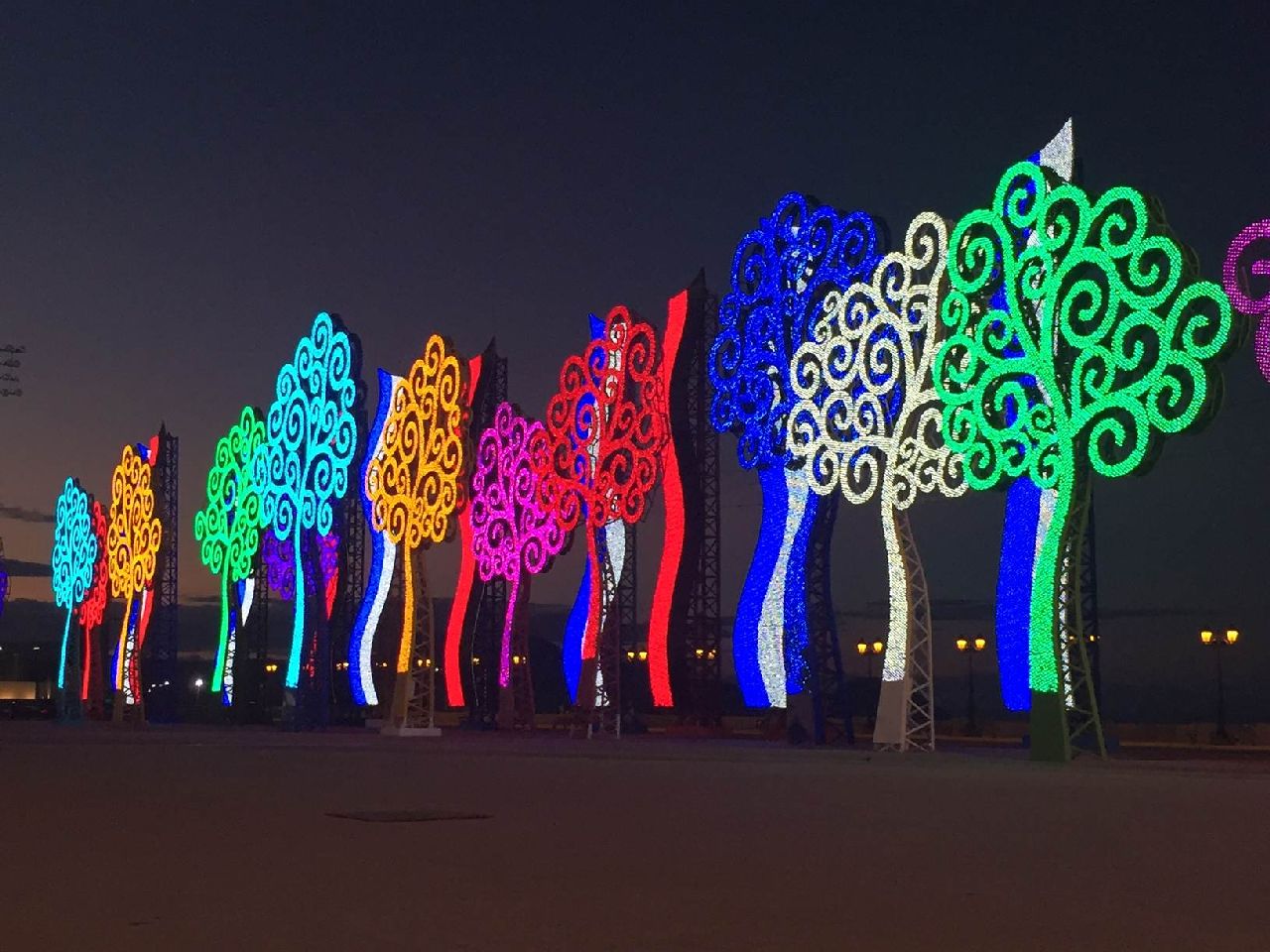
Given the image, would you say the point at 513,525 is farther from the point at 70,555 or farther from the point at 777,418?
the point at 70,555

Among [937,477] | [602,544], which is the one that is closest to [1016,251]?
[937,477]

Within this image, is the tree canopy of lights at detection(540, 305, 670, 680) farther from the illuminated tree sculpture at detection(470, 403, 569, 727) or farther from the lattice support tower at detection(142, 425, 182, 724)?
the lattice support tower at detection(142, 425, 182, 724)

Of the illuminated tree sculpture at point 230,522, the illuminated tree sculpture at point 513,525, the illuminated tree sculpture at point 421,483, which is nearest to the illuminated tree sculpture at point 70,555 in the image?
the illuminated tree sculpture at point 230,522

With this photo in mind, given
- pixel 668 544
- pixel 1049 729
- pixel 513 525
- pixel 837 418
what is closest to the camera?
pixel 1049 729

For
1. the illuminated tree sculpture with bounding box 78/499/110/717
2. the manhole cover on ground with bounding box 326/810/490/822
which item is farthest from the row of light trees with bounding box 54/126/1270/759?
the illuminated tree sculpture with bounding box 78/499/110/717

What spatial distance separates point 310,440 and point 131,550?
26.0m

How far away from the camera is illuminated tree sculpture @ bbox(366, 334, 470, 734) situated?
165ft

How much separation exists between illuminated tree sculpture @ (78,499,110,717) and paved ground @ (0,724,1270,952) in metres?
60.3

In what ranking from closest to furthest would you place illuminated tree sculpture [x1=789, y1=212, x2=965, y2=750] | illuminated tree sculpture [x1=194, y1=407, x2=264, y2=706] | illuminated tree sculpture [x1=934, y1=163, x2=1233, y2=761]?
1. illuminated tree sculpture [x1=934, y1=163, x2=1233, y2=761]
2. illuminated tree sculpture [x1=789, y1=212, x2=965, y2=750]
3. illuminated tree sculpture [x1=194, y1=407, x2=264, y2=706]

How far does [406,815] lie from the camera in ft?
59.2

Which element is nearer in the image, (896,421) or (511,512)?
(896,421)

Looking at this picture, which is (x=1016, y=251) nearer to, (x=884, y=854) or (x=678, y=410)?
(x=678, y=410)

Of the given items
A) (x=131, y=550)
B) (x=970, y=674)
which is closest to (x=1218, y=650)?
(x=970, y=674)

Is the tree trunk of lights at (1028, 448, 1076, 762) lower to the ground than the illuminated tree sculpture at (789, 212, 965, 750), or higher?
lower
